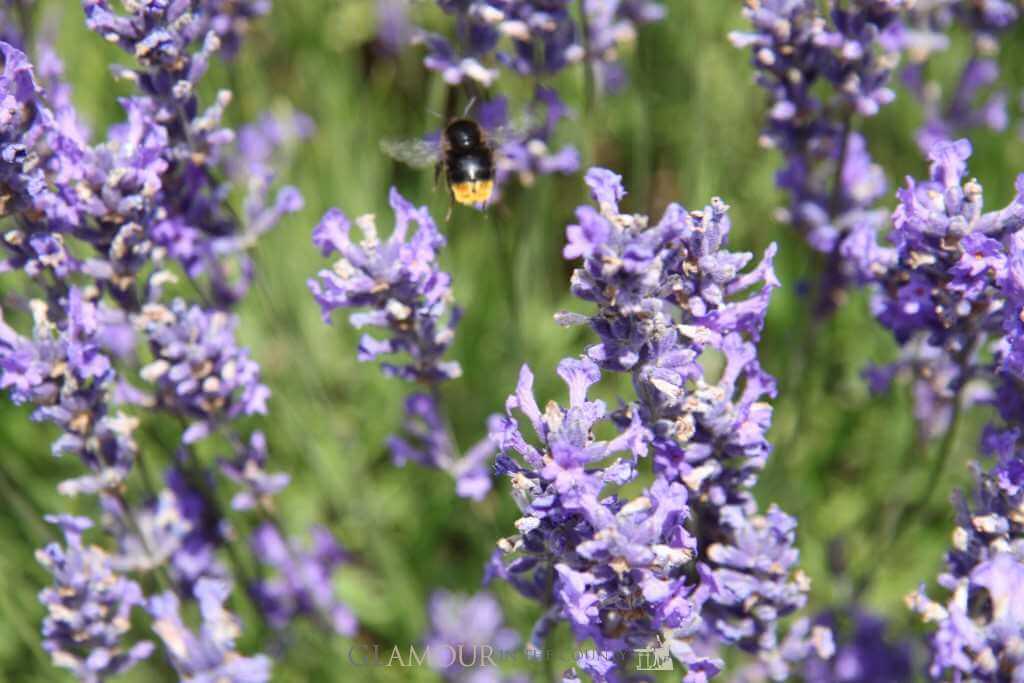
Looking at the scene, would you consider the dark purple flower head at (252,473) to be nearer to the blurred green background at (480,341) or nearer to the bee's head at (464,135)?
the blurred green background at (480,341)

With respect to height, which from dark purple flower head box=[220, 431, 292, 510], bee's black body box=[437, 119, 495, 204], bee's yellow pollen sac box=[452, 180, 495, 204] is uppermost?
bee's black body box=[437, 119, 495, 204]

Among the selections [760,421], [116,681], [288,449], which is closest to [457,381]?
[288,449]

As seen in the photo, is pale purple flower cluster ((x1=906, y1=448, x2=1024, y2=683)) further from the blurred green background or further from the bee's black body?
the bee's black body

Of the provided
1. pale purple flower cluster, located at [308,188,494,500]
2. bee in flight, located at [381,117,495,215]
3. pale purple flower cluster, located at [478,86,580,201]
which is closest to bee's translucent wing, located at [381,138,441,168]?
bee in flight, located at [381,117,495,215]

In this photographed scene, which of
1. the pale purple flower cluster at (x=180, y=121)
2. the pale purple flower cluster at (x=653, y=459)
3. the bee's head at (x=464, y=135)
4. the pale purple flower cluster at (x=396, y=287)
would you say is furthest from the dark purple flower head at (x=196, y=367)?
the pale purple flower cluster at (x=653, y=459)

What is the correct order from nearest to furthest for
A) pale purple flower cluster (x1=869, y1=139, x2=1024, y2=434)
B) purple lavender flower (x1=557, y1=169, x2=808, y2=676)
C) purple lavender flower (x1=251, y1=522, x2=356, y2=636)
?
purple lavender flower (x1=557, y1=169, x2=808, y2=676)
pale purple flower cluster (x1=869, y1=139, x2=1024, y2=434)
purple lavender flower (x1=251, y1=522, x2=356, y2=636)

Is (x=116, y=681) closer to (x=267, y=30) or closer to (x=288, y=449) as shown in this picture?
(x=288, y=449)
